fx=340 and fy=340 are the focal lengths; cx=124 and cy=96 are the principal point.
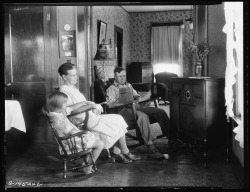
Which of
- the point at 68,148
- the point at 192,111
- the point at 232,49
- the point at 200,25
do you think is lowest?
the point at 68,148

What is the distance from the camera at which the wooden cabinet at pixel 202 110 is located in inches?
136

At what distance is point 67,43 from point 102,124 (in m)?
1.47

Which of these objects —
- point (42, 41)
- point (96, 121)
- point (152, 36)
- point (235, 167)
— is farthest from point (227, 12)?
point (152, 36)

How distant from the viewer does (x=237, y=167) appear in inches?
126

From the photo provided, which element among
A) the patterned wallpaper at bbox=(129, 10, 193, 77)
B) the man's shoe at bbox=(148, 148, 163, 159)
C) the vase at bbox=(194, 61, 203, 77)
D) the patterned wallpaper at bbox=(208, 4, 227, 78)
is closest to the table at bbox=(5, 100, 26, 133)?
the man's shoe at bbox=(148, 148, 163, 159)

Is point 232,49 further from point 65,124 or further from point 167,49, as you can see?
point 167,49

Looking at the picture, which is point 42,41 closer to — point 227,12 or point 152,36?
point 227,12

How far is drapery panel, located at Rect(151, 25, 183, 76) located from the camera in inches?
391

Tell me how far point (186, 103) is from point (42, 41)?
81.1 inches

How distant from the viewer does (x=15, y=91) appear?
176 inches

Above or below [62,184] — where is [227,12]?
above

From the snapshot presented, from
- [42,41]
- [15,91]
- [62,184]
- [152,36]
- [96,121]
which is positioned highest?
[152,36]

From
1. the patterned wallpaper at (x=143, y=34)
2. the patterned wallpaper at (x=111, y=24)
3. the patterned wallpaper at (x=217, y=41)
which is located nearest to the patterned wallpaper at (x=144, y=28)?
the patterned wallpaper at (x=143, y=34)

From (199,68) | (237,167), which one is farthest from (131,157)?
(199,68)
